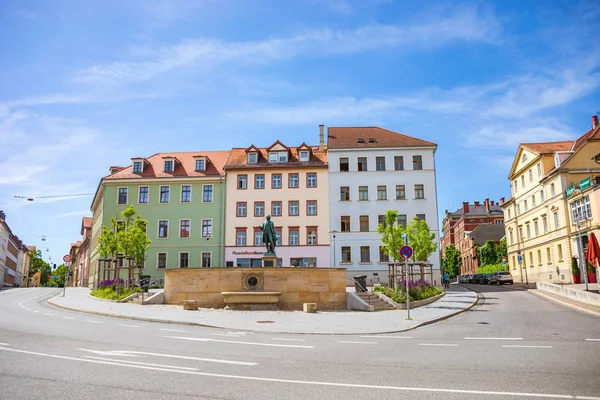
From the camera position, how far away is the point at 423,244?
3162 cm

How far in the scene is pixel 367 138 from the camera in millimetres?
51219

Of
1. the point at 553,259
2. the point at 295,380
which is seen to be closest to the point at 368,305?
the point at 295,380

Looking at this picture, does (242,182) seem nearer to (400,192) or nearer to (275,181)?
(275,181)

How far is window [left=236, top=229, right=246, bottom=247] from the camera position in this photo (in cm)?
4756

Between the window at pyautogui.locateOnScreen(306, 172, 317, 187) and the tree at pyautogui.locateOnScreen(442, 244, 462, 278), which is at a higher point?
the window at pyautogui.locateOnScreen(306, 172, 317, 187)

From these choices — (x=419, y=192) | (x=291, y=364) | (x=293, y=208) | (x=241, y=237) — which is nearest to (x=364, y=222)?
(x=419, y=192)

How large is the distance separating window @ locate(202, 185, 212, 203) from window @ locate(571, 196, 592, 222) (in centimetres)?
3311

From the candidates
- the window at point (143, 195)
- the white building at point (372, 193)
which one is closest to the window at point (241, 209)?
the white building at point (372, 193)

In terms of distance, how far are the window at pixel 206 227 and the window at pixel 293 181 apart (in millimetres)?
8704

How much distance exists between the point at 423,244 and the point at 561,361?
22.5 metres

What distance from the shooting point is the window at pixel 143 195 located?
4916cm

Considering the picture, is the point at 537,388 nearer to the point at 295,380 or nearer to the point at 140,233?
the point at 295,380

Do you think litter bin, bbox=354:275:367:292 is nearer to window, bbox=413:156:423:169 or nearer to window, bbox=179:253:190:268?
window, bbox=413:156:423:169

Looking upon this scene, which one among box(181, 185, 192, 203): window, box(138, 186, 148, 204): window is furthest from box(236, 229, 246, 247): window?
box(138, 186, 148, 204): window
